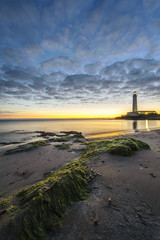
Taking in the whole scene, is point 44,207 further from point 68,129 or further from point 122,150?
point 68,129

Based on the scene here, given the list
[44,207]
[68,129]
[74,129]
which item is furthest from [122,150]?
[68,129]

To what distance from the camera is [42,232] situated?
1674 mm

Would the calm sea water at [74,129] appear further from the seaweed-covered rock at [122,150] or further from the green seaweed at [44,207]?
the green seaweed at [44,207]

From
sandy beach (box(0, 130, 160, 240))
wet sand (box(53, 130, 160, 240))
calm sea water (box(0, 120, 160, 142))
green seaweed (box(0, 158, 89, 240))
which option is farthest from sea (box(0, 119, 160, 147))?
wet sand (box(53, 130, 160, 240))

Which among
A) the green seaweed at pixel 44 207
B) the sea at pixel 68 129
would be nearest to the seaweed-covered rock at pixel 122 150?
the green seaweed at pixel 44 207

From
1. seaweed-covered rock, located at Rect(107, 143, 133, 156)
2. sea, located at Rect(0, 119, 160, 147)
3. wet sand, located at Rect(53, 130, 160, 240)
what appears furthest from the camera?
sea, located at Rect(0, 119, 160, 147)

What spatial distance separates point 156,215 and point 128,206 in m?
0.47

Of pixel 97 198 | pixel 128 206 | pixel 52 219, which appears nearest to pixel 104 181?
pixel 97 198

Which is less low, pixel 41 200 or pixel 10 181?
pixel 41 200

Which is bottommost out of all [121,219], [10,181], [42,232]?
[10,181]

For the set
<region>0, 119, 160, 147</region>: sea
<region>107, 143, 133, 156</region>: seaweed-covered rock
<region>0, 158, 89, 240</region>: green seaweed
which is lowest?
<region>0, 119, 160, 147</region>: sea

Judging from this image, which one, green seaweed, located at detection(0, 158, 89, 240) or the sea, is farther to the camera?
the sea

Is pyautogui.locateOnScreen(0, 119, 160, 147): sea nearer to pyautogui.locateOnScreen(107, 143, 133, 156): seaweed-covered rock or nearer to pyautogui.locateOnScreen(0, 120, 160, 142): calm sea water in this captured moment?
pyautogui.locateOnScreen(0, 120, 160, 142): calm sea water

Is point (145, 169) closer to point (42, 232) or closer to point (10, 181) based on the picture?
point (42, 232)
